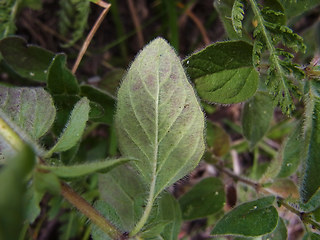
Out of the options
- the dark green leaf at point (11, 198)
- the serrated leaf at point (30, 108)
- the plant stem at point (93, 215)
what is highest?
the dark green leaf at point (11, 198)

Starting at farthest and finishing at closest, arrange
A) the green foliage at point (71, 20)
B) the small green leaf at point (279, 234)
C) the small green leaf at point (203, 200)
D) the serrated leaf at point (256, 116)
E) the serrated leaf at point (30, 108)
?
the green foliage at point (71, 20) → the small green leaf at point (203, 200) → the serrated leaf at point (256, 116) → the small green leaf at point (279, 234) → the serrated leaf at point (30, 108)

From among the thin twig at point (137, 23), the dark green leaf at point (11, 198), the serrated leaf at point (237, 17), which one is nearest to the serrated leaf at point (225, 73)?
the serrated leaf at point (237, 17)

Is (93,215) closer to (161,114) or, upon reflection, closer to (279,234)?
(161,114)

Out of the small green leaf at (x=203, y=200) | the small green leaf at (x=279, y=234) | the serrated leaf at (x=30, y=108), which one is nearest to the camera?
the serrated leaf at (x=30, y=108)

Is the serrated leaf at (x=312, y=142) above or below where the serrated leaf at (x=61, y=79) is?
below

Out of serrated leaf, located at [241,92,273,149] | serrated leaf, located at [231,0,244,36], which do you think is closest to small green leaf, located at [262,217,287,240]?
serrated leaf, located at [241,92,273,149]

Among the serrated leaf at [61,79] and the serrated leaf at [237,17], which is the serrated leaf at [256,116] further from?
the serrated leaf at [61,79]

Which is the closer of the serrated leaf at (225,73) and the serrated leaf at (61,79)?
the serrated leaf at (225,73)

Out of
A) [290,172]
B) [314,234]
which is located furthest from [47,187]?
[290,172]
